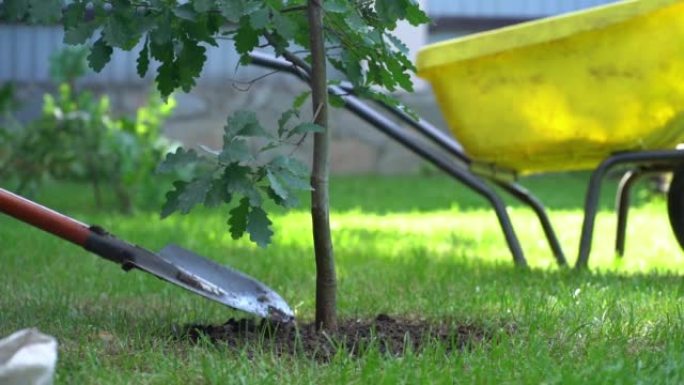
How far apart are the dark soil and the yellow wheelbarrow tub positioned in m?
1.13

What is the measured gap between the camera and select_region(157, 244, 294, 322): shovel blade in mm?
2535

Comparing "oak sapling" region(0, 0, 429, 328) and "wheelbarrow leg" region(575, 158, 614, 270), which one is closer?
"oak sapling" region(0, 0, 429, 328)

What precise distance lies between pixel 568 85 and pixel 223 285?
1324 mm

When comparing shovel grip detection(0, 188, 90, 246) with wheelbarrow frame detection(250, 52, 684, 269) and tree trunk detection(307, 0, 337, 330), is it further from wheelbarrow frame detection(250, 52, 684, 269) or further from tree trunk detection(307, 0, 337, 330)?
wheelbarrow frame detection(250, 52, 684, 269)

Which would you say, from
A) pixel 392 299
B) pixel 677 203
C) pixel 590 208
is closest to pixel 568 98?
pixel 590 208

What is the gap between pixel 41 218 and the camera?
8.08ft

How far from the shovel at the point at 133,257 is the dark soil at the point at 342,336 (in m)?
0.04

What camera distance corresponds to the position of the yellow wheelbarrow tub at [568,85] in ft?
11.3

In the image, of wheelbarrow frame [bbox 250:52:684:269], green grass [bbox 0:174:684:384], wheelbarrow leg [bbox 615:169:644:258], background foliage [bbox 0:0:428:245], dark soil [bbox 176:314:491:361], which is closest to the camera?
green grass [bbox 0:174:684:384]

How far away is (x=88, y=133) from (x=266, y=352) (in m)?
3.85

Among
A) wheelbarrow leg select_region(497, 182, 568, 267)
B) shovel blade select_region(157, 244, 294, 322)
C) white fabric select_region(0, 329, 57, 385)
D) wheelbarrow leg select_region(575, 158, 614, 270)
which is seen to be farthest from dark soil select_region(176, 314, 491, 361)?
wheelbarrow leg select_region(497, 182, 568, 267)

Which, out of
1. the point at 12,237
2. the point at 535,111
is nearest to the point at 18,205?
the point at 535,111

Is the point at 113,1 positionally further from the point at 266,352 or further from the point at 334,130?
the point at 334,130

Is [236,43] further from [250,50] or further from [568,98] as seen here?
[568,98]
